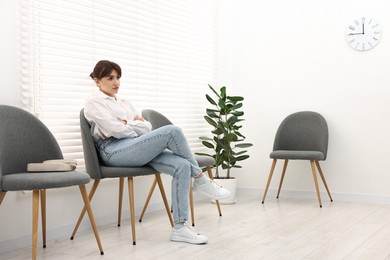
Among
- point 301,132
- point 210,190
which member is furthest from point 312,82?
point 210,190

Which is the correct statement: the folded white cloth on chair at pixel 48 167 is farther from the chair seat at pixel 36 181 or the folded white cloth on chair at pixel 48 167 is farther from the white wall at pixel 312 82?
Result: the white wall at pixel 312 82

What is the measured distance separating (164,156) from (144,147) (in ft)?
0.52

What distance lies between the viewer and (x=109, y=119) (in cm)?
288

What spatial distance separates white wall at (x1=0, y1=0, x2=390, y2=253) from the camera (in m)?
4.34

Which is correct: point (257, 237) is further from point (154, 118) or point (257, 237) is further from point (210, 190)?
point (154, 118)

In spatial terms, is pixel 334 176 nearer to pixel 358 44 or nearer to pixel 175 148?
pixel 358 44

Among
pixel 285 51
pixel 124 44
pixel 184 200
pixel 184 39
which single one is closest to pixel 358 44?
pixel 285 51

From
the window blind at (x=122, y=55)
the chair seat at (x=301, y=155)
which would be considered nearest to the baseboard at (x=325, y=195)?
the chair seat at (x=301, y=155)

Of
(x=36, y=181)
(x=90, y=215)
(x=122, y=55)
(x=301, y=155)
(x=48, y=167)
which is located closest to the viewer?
(x=36, y=181)

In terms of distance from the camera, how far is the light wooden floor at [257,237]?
2637mm

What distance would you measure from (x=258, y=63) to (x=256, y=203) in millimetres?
1392

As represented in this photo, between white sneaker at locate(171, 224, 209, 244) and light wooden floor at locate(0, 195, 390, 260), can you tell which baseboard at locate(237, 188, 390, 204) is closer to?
light wooden floor at locate(0, 195, 390, 260)

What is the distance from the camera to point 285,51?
4789 mm

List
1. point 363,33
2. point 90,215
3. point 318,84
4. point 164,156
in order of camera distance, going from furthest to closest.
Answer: point 318,84 < point 363,33 < point 164,156 < point 90,215
